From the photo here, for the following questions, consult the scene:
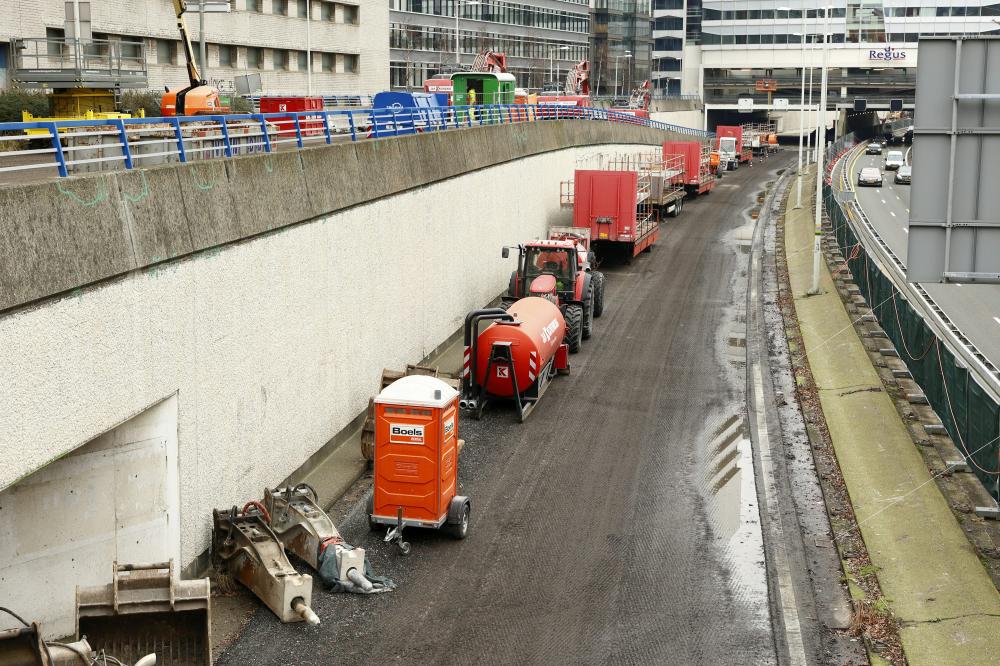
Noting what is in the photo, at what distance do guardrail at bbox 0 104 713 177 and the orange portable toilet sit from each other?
185 inches

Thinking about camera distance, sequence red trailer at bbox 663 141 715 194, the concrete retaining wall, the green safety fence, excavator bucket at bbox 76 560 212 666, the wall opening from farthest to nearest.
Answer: red trailer at bbox 663 141 715 194 < the green safety fence < the wall opening < excavator bucket at bbox 76 560 212 666 < the concrete retaining wall

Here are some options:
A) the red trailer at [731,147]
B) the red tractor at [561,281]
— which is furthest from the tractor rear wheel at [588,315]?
the red trailer at [731,147]

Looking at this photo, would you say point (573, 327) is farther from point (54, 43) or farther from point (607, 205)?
point (54, 43)

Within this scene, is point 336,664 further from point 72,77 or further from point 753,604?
point 72,77

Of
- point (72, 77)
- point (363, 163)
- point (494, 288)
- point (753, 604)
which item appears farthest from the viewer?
point (494, 288)

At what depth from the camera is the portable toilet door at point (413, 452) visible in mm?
15992

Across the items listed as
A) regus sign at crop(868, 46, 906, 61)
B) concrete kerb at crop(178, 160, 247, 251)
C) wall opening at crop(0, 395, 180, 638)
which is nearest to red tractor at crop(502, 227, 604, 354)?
concrete kerb at crop(178, 160, 247, 251)

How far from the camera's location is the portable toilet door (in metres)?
16.0

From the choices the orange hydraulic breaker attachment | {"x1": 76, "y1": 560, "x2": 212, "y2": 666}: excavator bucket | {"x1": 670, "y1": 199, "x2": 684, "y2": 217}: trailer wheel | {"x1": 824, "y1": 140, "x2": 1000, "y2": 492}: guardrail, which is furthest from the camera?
{"x1": 670, "y1": 199, "x2": 684, "y2": 217}: trailer wheel

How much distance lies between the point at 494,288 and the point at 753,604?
808 inches

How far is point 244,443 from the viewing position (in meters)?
16.3

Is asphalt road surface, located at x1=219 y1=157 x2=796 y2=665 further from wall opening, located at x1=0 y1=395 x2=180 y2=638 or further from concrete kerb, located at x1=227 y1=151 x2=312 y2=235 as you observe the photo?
concrete kerb, located at x1=227 y1=151 x2=312 y2=235

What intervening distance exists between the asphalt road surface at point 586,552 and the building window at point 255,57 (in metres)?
43.1

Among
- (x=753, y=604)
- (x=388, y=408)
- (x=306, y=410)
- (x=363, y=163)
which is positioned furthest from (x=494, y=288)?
(x=753, y=604)
